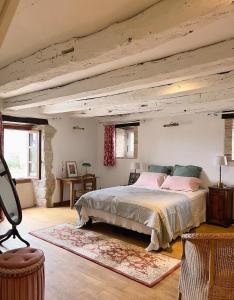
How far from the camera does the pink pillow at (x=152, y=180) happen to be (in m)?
5.05

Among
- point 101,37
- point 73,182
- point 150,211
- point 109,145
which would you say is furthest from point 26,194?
point 101,37

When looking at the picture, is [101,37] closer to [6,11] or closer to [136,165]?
[6,11]

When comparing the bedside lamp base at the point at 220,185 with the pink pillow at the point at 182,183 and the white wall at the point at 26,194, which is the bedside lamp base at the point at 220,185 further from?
the white wall at the point at 26,194

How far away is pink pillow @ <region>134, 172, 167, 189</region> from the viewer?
16.6ft

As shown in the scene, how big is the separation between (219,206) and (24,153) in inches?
170

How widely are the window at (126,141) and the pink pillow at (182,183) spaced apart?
1515 millimetres

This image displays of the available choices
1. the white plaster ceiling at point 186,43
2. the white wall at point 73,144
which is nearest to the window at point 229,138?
the white plaster ceiling at point 186,43

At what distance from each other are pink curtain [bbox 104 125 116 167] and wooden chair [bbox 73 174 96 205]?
589 millimetres

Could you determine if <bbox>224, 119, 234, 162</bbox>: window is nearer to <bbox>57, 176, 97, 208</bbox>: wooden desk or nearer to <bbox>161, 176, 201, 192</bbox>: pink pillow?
<bbox>161, 176, 201, 192</bbox>: pink pillow

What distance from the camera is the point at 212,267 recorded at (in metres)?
1.83

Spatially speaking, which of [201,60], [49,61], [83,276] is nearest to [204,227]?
[83,276]

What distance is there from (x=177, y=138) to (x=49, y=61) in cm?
379

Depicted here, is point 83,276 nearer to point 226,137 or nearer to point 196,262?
point 196,262

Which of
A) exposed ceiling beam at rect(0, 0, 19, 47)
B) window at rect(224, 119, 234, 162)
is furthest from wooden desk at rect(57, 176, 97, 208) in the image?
exposed ceiling beam at rect(0, 0, 19, 47)
